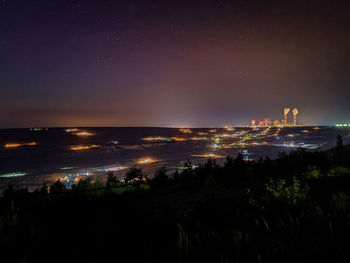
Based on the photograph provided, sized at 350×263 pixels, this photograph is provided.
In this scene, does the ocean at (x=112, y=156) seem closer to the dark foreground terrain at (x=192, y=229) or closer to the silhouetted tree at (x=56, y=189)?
the silhouetted tree at (x=56, y=189)

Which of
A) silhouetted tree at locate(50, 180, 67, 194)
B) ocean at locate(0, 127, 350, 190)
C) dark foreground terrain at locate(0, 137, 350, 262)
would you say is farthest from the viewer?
ocean at locate(0, 127, 350, 190)

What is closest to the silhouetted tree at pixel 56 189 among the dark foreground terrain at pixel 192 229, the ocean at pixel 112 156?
the dark foreground terrain at pixel 192 229

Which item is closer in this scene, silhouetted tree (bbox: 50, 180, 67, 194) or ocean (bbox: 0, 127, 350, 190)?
silhouetted tree (bbox: 50, 180, 67, 194)

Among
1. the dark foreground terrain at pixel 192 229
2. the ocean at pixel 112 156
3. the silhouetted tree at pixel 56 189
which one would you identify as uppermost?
the dark foreground terrain at pixel 192 229

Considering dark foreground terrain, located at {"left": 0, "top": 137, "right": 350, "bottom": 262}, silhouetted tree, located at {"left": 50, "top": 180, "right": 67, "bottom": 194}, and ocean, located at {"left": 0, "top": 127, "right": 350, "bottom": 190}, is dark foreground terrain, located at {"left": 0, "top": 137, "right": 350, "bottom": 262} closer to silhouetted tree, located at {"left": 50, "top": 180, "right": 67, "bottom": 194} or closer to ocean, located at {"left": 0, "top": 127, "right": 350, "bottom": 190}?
silhouetted tree, located at {"left": 50, "top": 180, "right": 67, "bottom": 194}

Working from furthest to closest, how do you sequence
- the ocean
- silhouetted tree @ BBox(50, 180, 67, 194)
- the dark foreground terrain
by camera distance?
the ocean → silhouetted tree @ BBox(50, 180, 67, 194) → the dark foreground terrain

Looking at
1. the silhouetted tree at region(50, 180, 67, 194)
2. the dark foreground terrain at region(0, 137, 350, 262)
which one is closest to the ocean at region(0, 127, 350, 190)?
the silhouetted tree at region(50, 180, 67, 194)

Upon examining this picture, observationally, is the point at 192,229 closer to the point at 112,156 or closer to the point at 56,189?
the point at 56,189

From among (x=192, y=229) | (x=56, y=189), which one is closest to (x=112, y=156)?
(x=56, y=189)

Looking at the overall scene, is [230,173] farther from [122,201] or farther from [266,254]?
[266,254]

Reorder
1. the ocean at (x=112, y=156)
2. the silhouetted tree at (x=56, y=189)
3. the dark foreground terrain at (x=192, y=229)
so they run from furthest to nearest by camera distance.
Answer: the ocean at (x=112, y=156)
the silhouetted tree at (x=56, y=189)
the dark foreground terrain at (x=192, y=229)

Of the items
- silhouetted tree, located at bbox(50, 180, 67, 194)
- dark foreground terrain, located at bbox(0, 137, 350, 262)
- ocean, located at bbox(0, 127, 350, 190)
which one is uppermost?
dark foreground terrain, located at bbox(0, 137, 350, 262)
